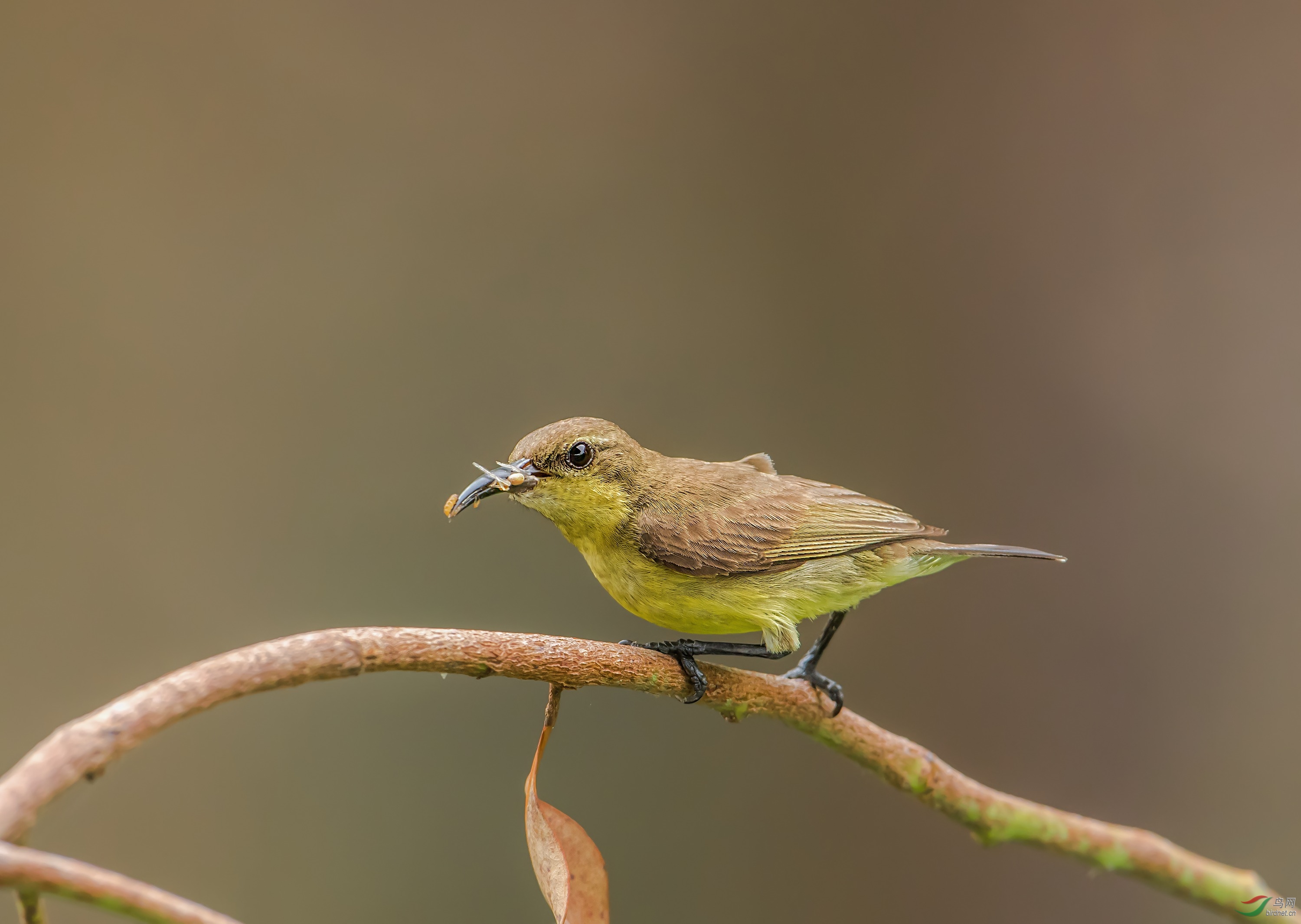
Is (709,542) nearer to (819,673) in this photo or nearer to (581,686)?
(819,673)

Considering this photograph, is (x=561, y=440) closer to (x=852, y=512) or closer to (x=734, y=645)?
(x=734, y=645)

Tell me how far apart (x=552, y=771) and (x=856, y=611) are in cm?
135

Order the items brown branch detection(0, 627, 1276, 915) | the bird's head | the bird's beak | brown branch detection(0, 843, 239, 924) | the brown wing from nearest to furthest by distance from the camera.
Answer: brown branch detection(0, 843, 239, 924) < brown branch detection(0, 627, 1276, 915) < the bird's beak < the bird's head < the brown wing

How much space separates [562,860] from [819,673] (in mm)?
922

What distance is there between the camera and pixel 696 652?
1.86m

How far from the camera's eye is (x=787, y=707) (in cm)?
180

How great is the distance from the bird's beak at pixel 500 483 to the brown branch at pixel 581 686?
39cm

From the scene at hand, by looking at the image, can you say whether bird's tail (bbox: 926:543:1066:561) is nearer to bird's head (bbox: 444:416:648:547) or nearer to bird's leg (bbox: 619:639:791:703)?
bird's leg (bbox: 619:639:791:703)

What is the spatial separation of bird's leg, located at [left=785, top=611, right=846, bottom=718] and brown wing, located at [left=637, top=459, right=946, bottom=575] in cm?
25

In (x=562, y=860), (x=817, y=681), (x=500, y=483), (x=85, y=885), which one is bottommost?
(x=562, y=860)

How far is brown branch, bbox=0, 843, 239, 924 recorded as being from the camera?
77cm

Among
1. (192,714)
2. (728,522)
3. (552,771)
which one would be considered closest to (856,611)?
(552,771)

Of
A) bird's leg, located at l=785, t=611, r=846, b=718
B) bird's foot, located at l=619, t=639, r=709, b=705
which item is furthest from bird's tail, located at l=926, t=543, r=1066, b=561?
bird's foot, located at l=619, t=639, r=709, b=705

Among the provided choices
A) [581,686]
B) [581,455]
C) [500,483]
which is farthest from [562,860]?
Answer: [581,455]
